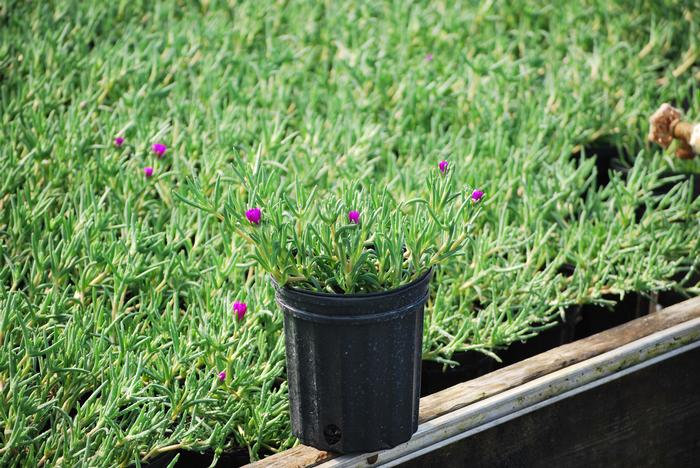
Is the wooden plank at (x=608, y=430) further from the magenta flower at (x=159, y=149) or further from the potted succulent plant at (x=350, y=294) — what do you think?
the magenta flower at (x=159, y=149)

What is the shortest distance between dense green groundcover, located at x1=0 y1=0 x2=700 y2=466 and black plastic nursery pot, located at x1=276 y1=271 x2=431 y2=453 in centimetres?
17

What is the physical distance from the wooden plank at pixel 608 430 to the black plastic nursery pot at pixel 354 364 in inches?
5.0

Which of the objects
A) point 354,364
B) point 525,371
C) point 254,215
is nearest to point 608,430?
point 525,371

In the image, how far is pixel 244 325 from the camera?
198 centimetres

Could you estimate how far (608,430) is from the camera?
206 centimetres

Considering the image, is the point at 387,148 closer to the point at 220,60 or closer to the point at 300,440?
the point at 220,60

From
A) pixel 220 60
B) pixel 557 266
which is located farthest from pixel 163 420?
pixel 220 60

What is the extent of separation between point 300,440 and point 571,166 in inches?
49.0

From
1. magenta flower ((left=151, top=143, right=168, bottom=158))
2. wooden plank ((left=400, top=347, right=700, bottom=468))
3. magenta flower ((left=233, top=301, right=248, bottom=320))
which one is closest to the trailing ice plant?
magenta flower ((left=233, top=301, right=248, bottom=320))

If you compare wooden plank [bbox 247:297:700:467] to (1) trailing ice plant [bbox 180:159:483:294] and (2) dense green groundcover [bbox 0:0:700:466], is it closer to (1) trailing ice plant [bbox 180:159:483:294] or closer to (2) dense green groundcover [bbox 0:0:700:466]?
(2) dense green groundcover [bbox 0:0:700:466]

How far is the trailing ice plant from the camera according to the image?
1609 millimetres

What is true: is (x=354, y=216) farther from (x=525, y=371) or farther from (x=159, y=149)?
(x=159, y=149)

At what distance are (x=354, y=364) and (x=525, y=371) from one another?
0.50 m

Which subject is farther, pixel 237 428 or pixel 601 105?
pixel 601 105
